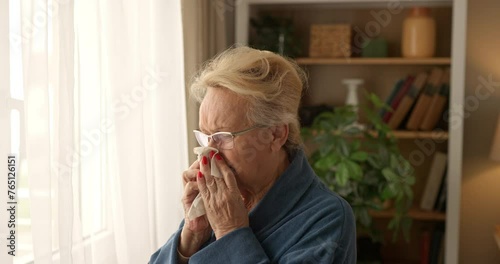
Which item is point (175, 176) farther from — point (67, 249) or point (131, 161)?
point (67, 249)

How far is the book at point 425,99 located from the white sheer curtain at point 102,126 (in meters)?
1.42

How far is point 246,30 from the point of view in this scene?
3.69 meters

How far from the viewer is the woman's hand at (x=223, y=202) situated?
161 centimetres

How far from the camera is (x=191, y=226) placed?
173cm

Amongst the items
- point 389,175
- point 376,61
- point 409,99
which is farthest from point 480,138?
point 389,175

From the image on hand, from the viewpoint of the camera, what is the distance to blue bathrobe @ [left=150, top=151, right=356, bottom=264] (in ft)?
5.09

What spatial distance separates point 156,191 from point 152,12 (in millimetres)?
671

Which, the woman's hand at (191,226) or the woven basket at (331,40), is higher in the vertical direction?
the woven basket at (331,40)

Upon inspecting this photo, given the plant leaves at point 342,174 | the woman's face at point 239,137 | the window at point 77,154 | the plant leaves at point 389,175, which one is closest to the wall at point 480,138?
the plant leaves at point 389,175

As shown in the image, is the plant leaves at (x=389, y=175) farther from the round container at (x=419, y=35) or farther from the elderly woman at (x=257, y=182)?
the elderly woman at (x=257, y=182)

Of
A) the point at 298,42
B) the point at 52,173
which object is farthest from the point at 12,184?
the point at 298,42

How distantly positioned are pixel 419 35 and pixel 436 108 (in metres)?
0.40

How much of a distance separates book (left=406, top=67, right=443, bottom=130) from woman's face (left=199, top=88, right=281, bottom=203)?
220 centimetres

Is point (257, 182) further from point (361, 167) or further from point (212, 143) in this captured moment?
point (361, 167)
